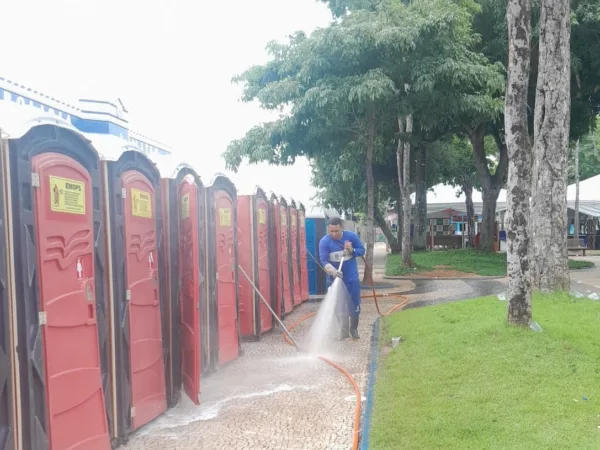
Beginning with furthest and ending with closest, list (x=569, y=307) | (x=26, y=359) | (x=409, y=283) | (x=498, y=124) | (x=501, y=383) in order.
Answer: (x=498, y=124) → (x=409, y=283) → (x=569, y=307) → (x=501, y=383) → (x=26, y=359)

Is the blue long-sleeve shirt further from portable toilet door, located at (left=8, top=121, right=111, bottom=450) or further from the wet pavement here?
portable toilet door, located at (left=8, top=121, right=111, bottom=450)

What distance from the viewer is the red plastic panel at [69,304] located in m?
3.33

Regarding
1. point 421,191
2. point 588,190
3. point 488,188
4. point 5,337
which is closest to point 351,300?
point 5,337

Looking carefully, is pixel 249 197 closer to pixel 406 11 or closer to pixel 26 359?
pixel 26 359

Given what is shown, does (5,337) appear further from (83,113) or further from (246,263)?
(246,263)

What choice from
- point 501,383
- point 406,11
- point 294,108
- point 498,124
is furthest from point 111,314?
point 498,124

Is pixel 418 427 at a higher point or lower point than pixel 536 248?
lower

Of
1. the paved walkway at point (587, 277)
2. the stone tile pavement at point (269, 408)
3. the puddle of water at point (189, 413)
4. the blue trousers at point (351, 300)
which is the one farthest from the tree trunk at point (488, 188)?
the puddle of water at point (189, 413)

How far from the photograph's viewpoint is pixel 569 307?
806 cm

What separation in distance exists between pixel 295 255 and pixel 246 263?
10.4ft

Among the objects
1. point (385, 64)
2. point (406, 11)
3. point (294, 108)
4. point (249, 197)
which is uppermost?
point (406, 11)

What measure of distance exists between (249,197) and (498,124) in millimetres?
14841

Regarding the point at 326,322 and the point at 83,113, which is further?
the point at 326,322

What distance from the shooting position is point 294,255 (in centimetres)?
1098
